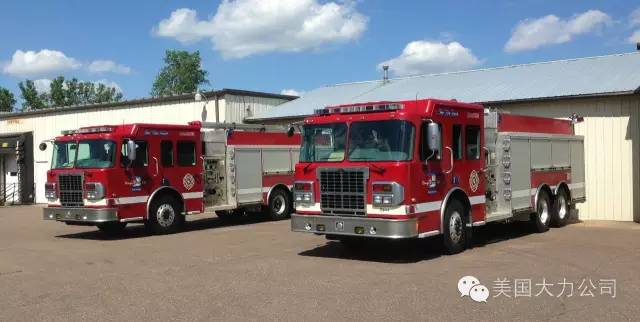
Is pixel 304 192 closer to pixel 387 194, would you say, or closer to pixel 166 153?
pixel 387 194

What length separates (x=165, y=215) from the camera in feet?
52.3

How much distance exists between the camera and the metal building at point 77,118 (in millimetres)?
24391

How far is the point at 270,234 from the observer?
15.2 meters

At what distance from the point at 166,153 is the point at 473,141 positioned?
7.65 m

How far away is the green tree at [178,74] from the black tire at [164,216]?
2414 inches

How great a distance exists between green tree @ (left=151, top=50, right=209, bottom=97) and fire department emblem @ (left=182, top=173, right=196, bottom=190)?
61044mm

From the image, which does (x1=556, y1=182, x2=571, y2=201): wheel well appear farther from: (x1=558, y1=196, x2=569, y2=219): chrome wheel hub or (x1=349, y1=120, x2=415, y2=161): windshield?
(x1=349, y1=120, x2=415, y2=161): windshield

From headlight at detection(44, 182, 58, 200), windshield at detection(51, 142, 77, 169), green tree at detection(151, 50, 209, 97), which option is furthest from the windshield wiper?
green tree at detection(151, 50, 209, 97)

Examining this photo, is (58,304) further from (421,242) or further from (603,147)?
(603,147)

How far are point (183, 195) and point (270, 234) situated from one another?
8.57 ft

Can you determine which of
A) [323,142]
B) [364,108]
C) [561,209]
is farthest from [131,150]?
[561,209]

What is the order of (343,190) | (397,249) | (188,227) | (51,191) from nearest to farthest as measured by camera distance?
(343,190)
(397,249)
(51,191)
(188,227)

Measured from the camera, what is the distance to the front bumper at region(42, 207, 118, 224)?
48.1 feet

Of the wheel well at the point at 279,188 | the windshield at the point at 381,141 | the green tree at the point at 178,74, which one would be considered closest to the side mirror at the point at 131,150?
the wheel well at the point at 279,188
